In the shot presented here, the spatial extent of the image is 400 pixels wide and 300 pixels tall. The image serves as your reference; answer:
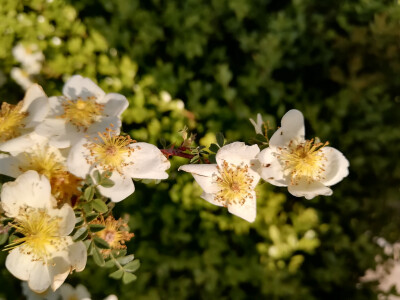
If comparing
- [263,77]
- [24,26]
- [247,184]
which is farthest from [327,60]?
[24,26]

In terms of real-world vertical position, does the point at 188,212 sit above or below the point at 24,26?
below

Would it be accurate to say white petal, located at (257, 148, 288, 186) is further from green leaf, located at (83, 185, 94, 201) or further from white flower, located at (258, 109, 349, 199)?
green leaf, located at (83, 185, 94, 201)

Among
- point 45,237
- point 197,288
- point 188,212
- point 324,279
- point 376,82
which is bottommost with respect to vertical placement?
point 197,288

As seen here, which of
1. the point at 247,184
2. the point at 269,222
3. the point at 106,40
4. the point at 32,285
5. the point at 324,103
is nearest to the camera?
the point at 32,285

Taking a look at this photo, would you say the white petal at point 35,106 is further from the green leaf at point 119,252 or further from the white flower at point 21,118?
the green leaf at point 119,252

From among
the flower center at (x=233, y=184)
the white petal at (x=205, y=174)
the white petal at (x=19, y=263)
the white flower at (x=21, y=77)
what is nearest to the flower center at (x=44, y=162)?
the white petal at (x=19, y=263)

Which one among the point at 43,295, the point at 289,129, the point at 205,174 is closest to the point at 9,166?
the point at 205,174

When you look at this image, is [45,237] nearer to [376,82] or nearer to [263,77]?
[263,77]

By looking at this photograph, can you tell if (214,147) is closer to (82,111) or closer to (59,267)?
(82,111)
